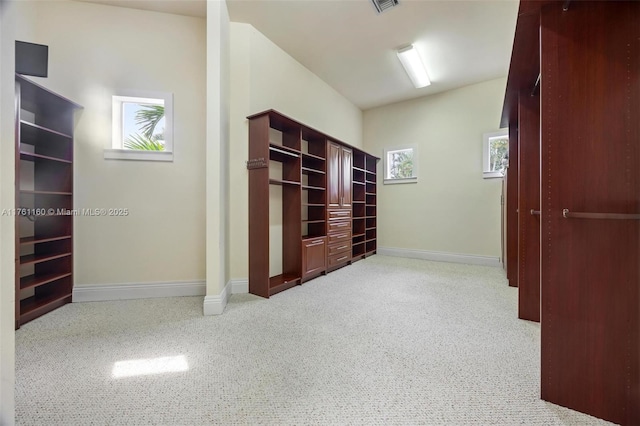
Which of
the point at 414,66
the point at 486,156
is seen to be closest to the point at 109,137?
the point at 414,66

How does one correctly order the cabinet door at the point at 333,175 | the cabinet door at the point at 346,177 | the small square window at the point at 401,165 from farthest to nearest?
the small square window at the point at 401,165 < the cabinet door at the point at 346,177 < the cabinet door at the point at 333,175

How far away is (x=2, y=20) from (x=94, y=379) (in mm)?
1739

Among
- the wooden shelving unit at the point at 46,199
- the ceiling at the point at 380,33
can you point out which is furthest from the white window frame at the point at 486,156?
the wooden shelving unit at the point at 46,199

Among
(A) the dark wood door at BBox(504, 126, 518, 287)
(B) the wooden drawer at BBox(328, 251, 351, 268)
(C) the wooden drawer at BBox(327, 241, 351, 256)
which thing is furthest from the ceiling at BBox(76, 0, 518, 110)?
(B) the wooden drawer at BBox(328, 251, 351, 268)

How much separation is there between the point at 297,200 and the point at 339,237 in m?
1.17

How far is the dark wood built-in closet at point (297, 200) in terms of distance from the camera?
2.88m

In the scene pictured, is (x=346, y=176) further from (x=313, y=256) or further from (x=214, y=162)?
(x=214, y=162)

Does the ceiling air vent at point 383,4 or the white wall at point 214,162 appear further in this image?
the ceiling air vent at point 383,4

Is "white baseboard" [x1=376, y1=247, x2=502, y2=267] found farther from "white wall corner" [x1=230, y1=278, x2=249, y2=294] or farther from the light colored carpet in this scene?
"white wall corner" [x1=230, y1=278, x2=249, y2=294]

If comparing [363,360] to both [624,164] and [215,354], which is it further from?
[624,164]

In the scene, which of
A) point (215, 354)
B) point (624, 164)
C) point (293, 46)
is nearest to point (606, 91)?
point (624, 164)

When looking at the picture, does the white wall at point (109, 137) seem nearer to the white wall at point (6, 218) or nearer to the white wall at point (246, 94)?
the white wall at point (246, 94)

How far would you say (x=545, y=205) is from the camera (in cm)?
124

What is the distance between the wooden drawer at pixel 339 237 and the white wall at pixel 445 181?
141 centimetres
